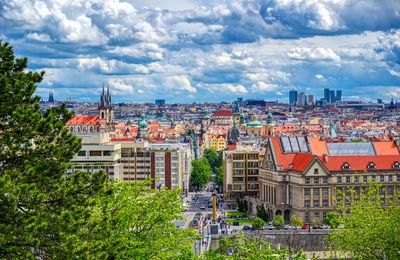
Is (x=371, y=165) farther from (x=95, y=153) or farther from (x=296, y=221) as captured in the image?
(x=95, y=153)

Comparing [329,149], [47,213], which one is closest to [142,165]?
[329,149]

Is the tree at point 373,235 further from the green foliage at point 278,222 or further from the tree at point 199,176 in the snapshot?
the tree at point 199,176

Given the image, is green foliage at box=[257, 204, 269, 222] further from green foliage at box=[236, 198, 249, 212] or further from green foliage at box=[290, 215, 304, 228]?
green foliage at box=[236, 198, 249, 212]

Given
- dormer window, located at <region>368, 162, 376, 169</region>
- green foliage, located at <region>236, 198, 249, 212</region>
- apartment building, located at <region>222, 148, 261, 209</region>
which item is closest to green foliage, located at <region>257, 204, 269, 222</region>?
green foliage, located at <region>236, 198, 249, 212</region>

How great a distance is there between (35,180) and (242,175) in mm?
100697

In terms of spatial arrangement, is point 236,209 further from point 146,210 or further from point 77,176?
point 77,176

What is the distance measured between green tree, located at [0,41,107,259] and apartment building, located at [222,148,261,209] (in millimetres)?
97730

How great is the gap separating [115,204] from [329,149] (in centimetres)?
7643

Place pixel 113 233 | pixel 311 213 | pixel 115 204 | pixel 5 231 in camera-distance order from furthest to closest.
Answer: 1. pixel 311 213
2. pixel 115 204
3. pixel 113 233
4. pixel 5 231

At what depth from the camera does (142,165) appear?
420 ft

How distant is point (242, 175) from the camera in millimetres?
132000

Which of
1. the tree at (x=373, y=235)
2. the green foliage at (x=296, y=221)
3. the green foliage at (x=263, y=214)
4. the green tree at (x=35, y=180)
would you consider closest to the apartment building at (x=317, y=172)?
the green foliage at (x=263, y=214)

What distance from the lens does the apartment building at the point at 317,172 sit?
107m

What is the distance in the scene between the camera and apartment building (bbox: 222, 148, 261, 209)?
13138cm
